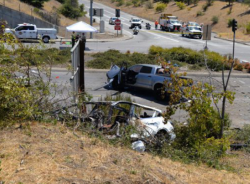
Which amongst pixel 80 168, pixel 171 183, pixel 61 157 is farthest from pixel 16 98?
pixel 171 183

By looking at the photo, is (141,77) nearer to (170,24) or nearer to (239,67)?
(239,67)

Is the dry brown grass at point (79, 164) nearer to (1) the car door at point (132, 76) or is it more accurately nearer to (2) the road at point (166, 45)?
(1) the car door at point (132, 76)

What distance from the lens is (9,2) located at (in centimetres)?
5084

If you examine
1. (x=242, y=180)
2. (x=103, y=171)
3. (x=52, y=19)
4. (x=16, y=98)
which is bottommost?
(x=242, y=180)

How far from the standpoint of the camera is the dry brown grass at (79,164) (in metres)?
5.95

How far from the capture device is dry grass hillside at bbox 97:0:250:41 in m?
60.8

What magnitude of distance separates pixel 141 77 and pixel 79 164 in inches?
458

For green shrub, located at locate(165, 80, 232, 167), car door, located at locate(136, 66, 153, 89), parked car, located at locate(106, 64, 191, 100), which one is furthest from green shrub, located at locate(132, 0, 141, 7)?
green shrub, located at locate(165, 80, 232, 167)

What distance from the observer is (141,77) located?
58.6 ft

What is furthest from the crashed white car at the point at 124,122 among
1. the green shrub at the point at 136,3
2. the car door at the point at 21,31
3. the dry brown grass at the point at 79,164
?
the green shrub at the point at 136,3

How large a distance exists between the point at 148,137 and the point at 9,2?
4655 cm

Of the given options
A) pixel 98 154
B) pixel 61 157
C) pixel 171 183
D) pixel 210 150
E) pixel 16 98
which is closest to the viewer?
pixel 171 183

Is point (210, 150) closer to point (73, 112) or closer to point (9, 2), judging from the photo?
point (73, 112)

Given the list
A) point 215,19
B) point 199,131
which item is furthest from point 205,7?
point 199,131
